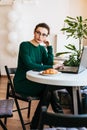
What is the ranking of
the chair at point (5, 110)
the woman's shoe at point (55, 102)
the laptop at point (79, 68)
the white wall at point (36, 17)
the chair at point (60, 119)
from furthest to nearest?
the white wall at point (36, 17) → the woman's shoe at point (55, 102) → the laptop at point (79, 68) → the chair at point (5, 110) → the chair at point (60, 119)

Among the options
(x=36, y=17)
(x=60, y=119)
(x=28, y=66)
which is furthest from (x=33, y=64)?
(x=36, y=17)

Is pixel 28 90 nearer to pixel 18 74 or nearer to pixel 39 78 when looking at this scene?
pixel 18 74

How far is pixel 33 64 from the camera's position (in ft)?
8.74

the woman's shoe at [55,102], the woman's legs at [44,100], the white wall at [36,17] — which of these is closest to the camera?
the woman's legs at [44,100]

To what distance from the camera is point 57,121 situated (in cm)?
121

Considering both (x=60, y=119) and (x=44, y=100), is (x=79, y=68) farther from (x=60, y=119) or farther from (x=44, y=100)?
(x=60, y=119)

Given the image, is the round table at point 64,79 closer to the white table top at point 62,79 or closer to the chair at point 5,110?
the white table top at point 62,79

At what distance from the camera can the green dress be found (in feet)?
8.63

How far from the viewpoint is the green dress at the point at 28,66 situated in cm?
263

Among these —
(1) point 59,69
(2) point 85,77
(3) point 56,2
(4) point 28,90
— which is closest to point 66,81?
(2) point 85,77

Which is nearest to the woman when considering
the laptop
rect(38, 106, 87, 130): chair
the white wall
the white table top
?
the laptop

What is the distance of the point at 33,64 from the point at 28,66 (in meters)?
0.06

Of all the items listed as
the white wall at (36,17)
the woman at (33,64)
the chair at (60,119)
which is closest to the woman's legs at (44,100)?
the woman at (33,64)

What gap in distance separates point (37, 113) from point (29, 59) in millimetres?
562
